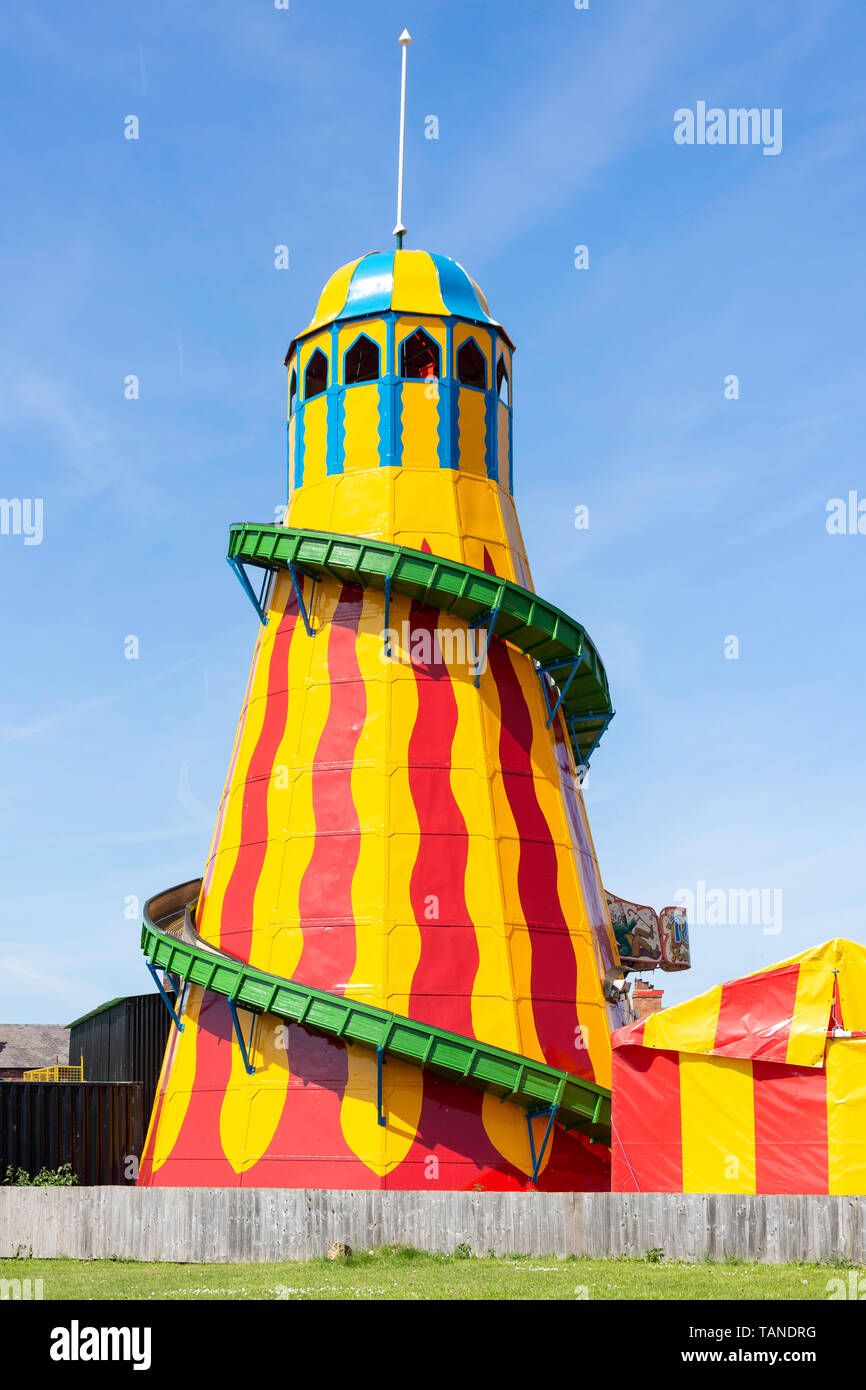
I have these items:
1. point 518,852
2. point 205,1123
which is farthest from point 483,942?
point 205,1123

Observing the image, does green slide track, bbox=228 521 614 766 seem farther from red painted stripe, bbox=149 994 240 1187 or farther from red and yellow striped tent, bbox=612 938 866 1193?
red and yellow striped tent, bbox=612 938 866 1193

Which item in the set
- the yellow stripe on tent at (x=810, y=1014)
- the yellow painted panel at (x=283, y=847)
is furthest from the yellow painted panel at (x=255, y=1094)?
the yellow stripe on tent at (x=810, y=1014)

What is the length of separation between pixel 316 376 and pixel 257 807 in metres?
11.0

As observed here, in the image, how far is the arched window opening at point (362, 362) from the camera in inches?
1387

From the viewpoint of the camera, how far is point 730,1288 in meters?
17.9

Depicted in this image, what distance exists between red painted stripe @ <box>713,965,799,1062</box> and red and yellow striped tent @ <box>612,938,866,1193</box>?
0.07 feet

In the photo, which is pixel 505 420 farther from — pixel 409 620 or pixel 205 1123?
pixel 205 1123

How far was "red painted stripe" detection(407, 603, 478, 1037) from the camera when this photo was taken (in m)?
29.3

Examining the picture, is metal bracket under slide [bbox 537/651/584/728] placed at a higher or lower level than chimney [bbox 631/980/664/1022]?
higher

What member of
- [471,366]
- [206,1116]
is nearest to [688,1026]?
[206,1116]

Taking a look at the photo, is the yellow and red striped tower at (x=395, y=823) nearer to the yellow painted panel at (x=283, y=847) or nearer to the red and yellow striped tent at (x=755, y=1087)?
the yellow painted panel at (x=283, y=847)

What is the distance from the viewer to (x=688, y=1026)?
1018 inches

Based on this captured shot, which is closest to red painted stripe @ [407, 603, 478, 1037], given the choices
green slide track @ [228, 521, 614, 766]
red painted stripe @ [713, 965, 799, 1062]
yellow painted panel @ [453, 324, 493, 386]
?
green slide track @ [228, 521, 614, 766]
